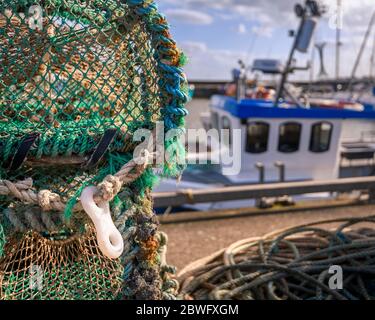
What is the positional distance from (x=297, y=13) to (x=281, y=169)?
3447 mm

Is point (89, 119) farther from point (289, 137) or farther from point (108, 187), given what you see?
point (289, 137)

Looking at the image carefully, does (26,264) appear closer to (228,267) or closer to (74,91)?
(74,91)

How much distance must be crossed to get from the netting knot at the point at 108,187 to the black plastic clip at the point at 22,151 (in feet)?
0.91

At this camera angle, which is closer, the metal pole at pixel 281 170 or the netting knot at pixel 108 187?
the netting knot at pixel 108 187

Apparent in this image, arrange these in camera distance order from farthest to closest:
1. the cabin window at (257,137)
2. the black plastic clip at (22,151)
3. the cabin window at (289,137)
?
the cabin window at (289,137)
the cabin window at (257,137)
the black plastic clip at (22,151)

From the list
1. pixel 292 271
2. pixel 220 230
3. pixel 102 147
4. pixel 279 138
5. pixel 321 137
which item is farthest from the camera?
pixel 321 137

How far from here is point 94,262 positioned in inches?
76.1

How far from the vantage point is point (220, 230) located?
177 inches

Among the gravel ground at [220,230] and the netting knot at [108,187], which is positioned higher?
the netting knot at [108,187]

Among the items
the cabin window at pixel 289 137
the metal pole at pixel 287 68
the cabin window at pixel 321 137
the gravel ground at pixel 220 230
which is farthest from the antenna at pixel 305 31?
the gravel ground at pixel 220 230

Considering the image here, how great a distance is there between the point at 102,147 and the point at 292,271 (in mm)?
1578

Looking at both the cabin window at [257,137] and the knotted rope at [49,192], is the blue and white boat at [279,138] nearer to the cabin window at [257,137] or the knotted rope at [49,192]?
the cabin window at [257,137]

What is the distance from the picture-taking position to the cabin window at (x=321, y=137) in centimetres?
903

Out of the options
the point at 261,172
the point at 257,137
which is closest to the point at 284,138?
the point at 257,137
